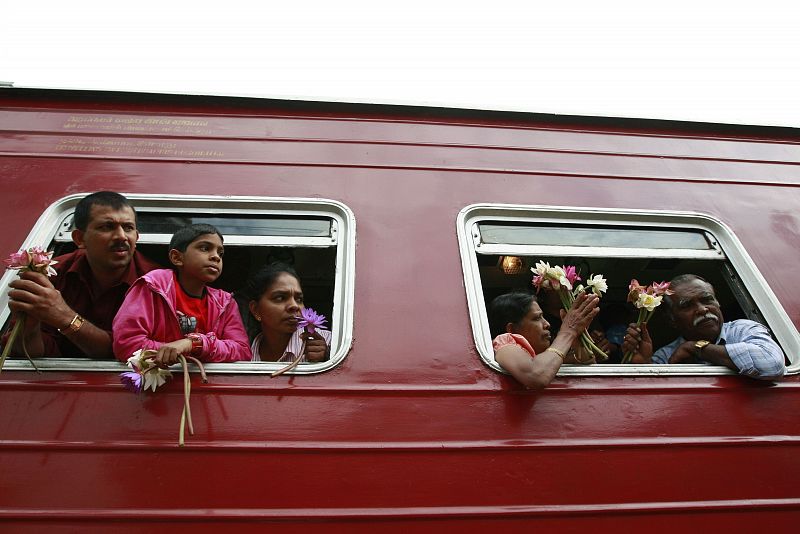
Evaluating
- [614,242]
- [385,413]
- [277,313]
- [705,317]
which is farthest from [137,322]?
[705,317]

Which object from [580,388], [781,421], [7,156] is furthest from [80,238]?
[781,421]

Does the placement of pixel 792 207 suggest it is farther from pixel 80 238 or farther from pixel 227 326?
pixel 80 238

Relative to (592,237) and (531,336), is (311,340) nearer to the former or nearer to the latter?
(531,336)

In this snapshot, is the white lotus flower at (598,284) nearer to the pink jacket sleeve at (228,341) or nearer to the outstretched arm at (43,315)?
the pink jacket sleeve at (228,341)

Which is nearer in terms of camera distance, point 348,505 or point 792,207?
point 348,505

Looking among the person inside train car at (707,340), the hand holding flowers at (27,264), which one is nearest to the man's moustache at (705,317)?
the person inside train car at (707,340)

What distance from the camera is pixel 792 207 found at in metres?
2.67

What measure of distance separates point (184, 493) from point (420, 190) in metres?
1.63

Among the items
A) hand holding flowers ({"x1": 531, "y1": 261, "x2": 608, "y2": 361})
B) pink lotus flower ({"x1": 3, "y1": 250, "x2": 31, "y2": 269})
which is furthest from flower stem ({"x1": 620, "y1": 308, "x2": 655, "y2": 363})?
pink lotus flower ({"x1": 3, "y1": 250, "x2": 31, "y2": 269})

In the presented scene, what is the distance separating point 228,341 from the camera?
1.88 metres

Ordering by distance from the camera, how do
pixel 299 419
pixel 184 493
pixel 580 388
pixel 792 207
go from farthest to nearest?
1. pixel 792 207
2. pixel 580 388
3. pixel 299 419
4. pixel 184 493

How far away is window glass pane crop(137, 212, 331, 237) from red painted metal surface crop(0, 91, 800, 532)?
5.7 inches

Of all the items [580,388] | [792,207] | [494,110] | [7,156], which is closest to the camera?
[580,388]

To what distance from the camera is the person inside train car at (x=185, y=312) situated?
1.71m
